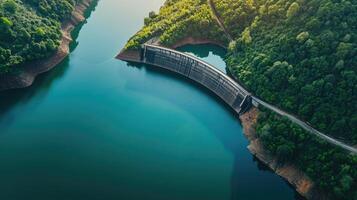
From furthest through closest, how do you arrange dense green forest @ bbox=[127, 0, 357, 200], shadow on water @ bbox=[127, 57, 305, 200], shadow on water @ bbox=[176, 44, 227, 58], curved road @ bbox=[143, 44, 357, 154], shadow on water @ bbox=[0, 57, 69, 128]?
shadow on water @ bbox=[176, 44, 227, 58] < shadow on water @ bbox=[0, 57, 69, 128] < shadow on water @ bbox=[127, 57, 305, 200] < curved road @ bbox=[143, 44, 357, 154] < dense green forest @ bbox=[127, 0, 357, 200]

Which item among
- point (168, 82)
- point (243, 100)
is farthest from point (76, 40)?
point (243, 100)

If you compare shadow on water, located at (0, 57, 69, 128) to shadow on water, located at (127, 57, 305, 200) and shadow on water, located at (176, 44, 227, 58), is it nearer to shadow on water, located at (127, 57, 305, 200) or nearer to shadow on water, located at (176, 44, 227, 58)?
shadow on water, located at (127, 57, 305, 200)

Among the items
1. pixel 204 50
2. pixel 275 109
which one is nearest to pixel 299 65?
pixel 275 109

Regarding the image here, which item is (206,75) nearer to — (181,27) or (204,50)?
(204,50)

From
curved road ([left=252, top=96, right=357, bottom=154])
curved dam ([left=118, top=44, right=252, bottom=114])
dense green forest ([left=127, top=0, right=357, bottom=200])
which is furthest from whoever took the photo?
curved dam ([left=118, top=44, right=252, bottom=114])

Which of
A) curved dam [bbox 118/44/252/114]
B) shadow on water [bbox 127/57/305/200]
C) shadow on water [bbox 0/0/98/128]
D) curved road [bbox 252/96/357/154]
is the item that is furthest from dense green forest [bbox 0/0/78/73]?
curved road [bbox 252/96/357/154]

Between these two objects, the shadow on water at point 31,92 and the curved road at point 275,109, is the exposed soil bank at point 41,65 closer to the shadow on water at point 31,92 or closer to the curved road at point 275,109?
the shadow on water at point 31,92
